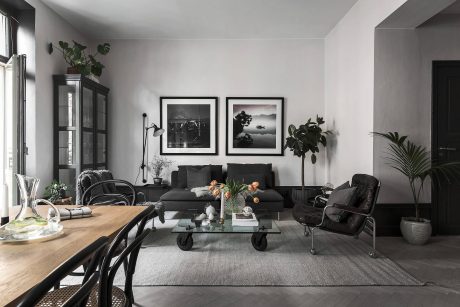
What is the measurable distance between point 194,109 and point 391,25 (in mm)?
3457

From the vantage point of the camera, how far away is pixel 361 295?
243cm

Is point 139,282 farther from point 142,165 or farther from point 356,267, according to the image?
point 142,165

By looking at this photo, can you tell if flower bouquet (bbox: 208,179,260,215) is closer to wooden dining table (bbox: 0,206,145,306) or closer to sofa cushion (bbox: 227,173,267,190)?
sofa cushion (bbox: 227,173,267,190)

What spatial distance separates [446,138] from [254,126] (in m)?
3.02

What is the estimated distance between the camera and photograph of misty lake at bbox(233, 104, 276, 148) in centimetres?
581

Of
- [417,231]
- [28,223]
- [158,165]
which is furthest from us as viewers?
[158,165]

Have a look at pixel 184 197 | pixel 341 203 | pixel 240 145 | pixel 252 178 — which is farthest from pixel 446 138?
pixel 184 197

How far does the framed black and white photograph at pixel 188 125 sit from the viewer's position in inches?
229

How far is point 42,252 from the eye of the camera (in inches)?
45.3

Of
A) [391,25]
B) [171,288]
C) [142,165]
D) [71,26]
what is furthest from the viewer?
[142,165]

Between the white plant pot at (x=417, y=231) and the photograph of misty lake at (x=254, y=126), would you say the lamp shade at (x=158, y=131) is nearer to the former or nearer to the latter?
the photograph of misty lake at (x=254, y=126)

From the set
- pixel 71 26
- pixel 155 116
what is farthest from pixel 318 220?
pixel 71 26

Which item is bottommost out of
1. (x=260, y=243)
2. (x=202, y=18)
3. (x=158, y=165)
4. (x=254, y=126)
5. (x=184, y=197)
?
(x=260, y=243)

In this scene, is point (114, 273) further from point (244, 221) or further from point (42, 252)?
point (244, 221)
